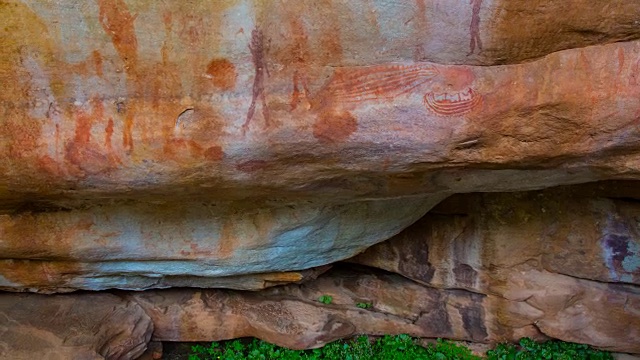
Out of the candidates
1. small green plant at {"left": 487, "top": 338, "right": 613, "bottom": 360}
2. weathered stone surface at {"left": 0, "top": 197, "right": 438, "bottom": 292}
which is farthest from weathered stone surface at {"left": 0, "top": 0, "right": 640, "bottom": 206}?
small green plant at {"left": 487, "top": 338, "right": 613, "bottom": 360}

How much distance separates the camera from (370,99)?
9.02 feet

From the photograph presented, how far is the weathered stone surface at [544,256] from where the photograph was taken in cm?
450

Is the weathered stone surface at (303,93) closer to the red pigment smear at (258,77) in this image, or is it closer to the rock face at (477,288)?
the red pigment smear at (258,77)

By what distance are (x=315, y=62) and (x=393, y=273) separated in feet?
10.4

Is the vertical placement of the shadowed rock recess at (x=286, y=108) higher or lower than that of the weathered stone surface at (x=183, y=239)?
higher

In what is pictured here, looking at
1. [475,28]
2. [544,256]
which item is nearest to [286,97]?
[475,28]

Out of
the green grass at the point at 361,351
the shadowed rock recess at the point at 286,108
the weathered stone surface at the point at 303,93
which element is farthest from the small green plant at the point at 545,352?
the weathered stone surface at the point at 303,93

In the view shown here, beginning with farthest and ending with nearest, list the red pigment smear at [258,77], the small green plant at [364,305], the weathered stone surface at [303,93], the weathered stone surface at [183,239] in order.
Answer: the small green plant at [364,305], the weathered stone surface at [183,239], the red pigment smear at [258,77], the weathered stone surface at [303,93]

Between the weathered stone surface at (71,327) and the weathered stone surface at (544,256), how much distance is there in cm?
239

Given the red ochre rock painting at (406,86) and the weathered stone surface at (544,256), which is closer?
the red ochre rock painting at (406,86)

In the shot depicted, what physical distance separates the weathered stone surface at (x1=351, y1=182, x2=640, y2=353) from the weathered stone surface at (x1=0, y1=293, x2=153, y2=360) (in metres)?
2.39

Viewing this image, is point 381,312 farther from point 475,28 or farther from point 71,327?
point 475,28

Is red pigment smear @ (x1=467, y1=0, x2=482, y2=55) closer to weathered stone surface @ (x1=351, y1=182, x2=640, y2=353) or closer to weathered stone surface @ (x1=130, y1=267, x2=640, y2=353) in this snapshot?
weathered stone surface @ (x1=351, y1=182, x2=640, y2=353)

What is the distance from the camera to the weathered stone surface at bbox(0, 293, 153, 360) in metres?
4.55
